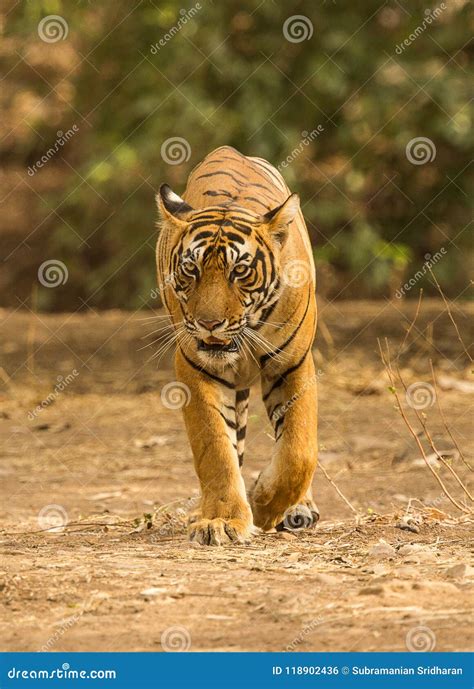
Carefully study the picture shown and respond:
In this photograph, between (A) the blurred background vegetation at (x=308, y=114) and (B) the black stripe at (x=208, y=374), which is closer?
(B) the black stripe at (x=208, y=374)

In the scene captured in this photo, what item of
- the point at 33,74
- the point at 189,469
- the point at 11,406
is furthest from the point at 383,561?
the point at 33,74

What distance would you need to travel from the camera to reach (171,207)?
6.82 meters

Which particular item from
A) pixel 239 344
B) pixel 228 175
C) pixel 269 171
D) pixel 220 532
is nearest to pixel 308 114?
pixel 269 171

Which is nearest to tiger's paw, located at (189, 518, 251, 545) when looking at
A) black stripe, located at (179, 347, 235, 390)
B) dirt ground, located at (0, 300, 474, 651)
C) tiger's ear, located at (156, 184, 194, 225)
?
dirt ground, located at (0, 300, 474, 651)

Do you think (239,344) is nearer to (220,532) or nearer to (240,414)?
(220,532)

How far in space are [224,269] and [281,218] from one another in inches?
19.3

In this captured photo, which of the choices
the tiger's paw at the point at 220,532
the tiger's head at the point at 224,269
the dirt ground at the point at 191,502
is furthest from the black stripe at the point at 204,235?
the tiger's paw at the point at 220,532

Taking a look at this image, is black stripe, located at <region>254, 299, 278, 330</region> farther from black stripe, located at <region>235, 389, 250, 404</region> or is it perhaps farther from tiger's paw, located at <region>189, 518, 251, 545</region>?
tiger's paw, located at <region>189, 518, 251, 545</region>

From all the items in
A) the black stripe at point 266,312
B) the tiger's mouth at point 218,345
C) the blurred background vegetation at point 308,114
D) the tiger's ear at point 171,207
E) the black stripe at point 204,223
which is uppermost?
the blurred background vegetation at point 308,114

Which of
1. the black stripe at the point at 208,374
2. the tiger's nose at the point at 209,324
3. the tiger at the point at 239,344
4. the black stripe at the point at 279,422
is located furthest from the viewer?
the black stripe at the point at 279,422

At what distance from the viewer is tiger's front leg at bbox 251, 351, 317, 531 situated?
6.58 metres

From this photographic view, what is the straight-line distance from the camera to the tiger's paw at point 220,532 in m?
6.21

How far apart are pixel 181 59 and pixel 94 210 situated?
2.48 metres

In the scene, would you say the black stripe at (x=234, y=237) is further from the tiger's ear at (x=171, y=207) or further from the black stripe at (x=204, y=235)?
the tiger's ear at (x=171, y=207)
